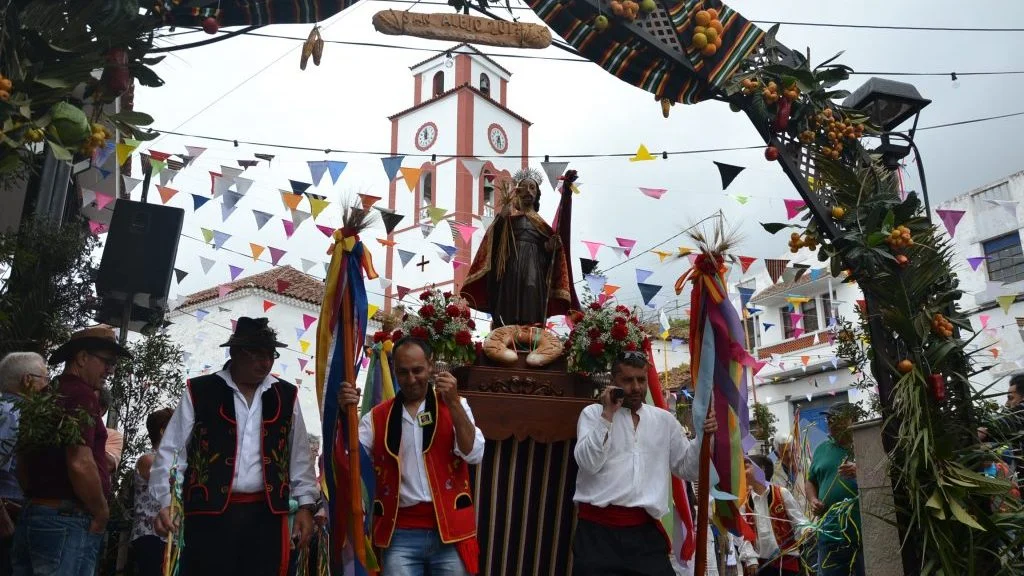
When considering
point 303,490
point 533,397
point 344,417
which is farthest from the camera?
point 533,397

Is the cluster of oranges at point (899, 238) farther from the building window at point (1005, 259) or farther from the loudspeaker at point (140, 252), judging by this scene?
the building window at point (1005, 259)

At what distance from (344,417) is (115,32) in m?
2.47

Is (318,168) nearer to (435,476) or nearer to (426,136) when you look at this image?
(435,476)

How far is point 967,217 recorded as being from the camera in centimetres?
2311

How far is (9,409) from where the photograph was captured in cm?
525

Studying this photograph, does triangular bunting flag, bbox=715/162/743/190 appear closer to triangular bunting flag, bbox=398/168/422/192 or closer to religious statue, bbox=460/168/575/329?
religious statue, bbox=460/168/575/329

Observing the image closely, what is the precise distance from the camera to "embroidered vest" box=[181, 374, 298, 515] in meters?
4.58

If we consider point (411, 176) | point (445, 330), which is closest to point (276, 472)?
point (445, 330)

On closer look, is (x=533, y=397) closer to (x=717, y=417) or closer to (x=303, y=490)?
Answer: (x=717, y=417)

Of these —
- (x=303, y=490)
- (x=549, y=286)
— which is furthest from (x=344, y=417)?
(x=549, y=286)

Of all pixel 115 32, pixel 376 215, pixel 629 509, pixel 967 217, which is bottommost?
pixel 629 509

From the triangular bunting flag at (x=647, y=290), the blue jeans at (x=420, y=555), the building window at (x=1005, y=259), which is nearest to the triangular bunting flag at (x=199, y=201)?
the triangular bunting flag at (x=647, y=290)

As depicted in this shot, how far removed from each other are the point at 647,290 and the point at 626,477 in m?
8.78

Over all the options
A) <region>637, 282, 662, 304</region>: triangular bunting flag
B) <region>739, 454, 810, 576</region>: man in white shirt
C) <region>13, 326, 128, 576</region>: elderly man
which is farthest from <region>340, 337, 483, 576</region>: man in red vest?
<region>637, 282, 662, 304</region>: triangular bunting flag
